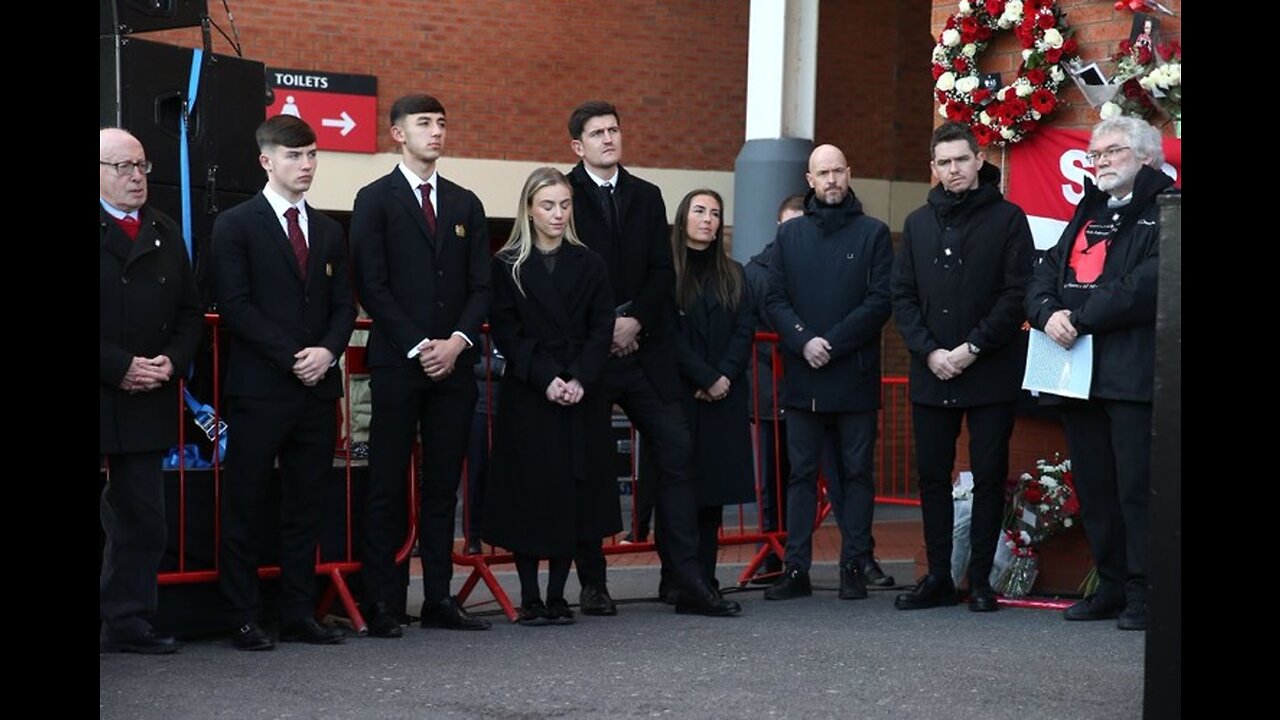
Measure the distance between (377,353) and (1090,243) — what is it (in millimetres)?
3091

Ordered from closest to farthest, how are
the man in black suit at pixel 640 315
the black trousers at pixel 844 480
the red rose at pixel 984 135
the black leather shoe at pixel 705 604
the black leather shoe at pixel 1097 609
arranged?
1. the black leather shoe at pixel 1097 609
2. the black leather shoe at pixel 705 604
3. the man in black suit at pixel 640 315
4. the black trousers at pixel 844 480
5. the red rose at pixel 984 135

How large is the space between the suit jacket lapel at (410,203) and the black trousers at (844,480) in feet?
6.98

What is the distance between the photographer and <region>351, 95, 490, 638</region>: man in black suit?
24.8 feet

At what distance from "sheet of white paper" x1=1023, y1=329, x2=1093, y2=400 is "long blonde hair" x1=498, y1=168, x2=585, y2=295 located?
204 centimetres

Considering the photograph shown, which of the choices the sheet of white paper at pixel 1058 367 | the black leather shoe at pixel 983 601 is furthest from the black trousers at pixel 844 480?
the sheet of white paper at pixel 1058 367

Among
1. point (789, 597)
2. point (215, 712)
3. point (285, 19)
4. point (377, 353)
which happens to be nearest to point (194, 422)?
point (377, 353)

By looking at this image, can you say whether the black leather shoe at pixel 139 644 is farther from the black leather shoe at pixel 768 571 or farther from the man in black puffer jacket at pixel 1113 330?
the man in black puffer jacket at pixel 1113 330

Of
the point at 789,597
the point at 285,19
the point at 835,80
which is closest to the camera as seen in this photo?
the point at 789,597

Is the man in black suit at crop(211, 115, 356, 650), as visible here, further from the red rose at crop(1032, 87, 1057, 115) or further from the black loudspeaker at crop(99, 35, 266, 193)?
the red rose at crop(1032, 87, 1057, 115)

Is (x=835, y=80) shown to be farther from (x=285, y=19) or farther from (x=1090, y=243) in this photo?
(x=1090, y=243)

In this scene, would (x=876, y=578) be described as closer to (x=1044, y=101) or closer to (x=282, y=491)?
(x=1044, y=101)

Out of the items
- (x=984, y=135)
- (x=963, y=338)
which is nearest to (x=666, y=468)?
(x=963, y=338)

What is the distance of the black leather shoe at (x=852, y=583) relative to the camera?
8719mm

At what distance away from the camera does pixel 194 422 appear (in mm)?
7801
